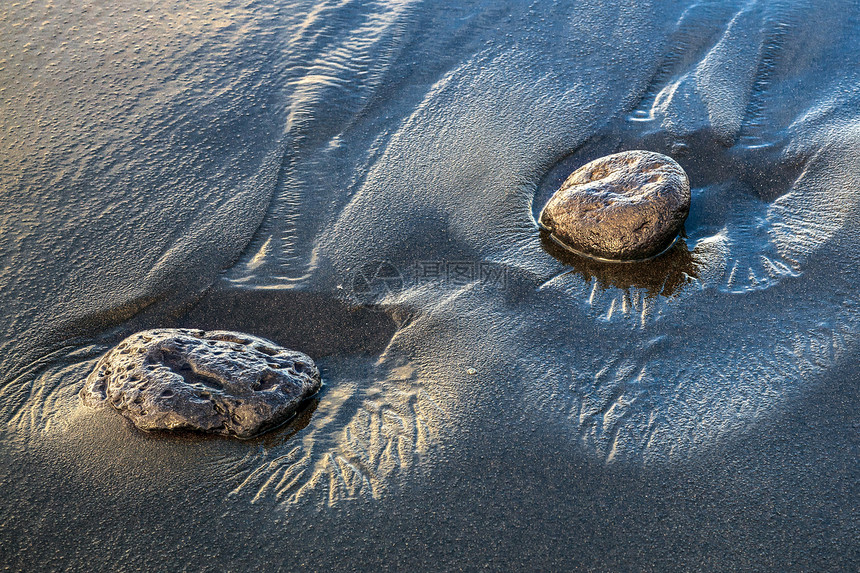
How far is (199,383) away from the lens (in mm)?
Answer: 2330

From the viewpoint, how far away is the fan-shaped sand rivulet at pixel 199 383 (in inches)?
89.7

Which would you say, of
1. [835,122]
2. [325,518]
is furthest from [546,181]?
[325,518]

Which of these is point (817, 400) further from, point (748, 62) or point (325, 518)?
point (748, 62)

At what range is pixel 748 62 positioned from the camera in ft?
14.2

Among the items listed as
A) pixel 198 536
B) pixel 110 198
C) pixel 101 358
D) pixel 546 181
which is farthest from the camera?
pixel 546 181

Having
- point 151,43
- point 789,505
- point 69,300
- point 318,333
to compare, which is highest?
point 151,43

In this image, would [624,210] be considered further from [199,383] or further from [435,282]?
[199,383]

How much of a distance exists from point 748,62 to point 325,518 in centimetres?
413

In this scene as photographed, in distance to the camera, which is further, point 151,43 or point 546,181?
point 151,43

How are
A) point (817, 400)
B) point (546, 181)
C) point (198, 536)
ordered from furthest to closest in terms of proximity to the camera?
point (546, 181) < point (817, 400) < point (198, 536)

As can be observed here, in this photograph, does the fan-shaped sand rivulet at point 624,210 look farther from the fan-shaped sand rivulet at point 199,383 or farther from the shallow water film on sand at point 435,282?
the fan-shaped sand rivulet at point 199,383

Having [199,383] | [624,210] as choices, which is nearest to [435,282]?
[624,210]

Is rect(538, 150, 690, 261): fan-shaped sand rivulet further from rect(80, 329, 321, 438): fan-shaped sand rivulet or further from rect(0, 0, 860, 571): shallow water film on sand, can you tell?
rect(80, 329, 321, 438): fan-shaped sand rivulet

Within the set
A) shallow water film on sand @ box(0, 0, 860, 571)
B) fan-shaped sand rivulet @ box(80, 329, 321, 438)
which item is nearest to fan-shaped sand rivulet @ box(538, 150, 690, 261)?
shallow water film on sand @ box(0, 0, 860, 571)
